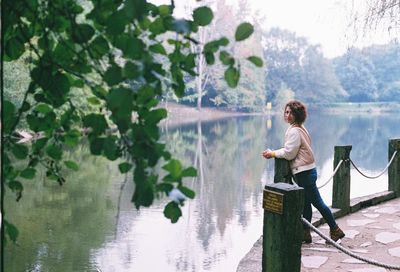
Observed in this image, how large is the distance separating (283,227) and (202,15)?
1.97 metres

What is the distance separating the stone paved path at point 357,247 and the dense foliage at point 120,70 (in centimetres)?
293

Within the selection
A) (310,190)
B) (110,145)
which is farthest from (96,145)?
(310,190)

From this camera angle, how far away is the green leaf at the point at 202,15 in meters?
1.16

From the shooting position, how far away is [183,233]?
841cm

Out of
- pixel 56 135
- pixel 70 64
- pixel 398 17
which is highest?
pixel 398 17

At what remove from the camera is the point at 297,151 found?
175 inches

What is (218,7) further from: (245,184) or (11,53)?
(11,53)

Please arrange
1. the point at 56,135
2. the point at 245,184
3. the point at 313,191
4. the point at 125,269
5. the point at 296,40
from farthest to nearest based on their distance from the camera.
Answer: the point at 296,40 < the point at 245,184 < the point at 125,269 < the point at 313,191 < the point at 56,135

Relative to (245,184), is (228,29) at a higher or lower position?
higher

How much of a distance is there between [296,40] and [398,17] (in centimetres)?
5421

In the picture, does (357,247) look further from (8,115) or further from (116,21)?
(116,21)

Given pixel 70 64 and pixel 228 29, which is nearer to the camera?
pixel 70 64

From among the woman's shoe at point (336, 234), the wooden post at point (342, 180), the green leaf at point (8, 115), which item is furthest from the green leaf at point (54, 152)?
the wooden post at point (342, 180)

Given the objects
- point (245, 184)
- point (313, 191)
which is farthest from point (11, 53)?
point (245, 184)
